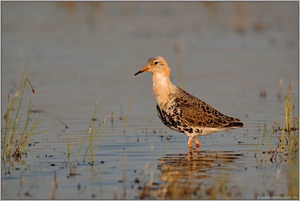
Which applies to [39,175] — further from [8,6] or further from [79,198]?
[8,6]

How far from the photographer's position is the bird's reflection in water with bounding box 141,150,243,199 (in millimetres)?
8974

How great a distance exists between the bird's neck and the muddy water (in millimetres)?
717

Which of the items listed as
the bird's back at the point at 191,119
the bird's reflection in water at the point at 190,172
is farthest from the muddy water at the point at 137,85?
the bird's back at the point at 191,119

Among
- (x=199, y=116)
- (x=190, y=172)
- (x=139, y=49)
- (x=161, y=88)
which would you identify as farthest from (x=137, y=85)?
(x=190, y=172)

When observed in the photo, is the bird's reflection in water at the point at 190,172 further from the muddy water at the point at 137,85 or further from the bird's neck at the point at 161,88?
the bird's neck at the point at 161,88

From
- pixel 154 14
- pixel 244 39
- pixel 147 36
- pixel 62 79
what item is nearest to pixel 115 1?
pixel 154 14

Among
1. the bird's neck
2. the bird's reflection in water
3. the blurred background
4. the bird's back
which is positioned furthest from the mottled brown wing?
the blurred background

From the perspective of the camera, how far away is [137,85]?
17.7 meters

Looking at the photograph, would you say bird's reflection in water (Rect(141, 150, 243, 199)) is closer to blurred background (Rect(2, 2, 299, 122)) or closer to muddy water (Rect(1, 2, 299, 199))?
muddy water (Rect(1, 2, 299, 199))

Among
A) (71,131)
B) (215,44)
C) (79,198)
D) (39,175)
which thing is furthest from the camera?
(215,44)

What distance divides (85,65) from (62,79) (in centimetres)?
187

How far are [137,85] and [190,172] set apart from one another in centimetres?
765

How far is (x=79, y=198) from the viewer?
29.6ft

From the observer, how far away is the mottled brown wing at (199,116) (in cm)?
1192
